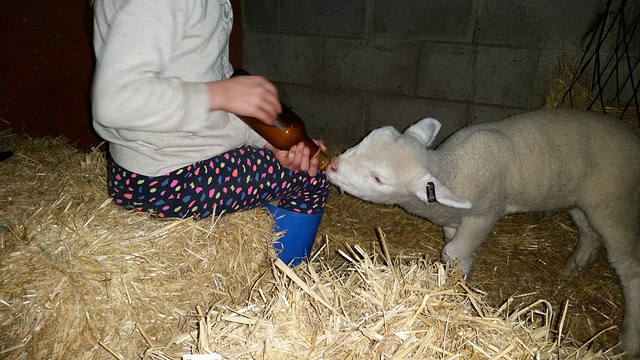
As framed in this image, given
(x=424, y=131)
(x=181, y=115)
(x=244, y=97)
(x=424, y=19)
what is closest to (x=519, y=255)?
(x=424, y=131)

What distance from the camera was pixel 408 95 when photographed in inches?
149

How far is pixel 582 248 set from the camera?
8.60 ft

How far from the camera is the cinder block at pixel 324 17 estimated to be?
3738mm

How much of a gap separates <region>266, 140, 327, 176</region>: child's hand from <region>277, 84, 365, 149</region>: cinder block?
8.06 ft

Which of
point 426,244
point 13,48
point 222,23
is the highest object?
point 222,23

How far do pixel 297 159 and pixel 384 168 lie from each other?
0.56 m

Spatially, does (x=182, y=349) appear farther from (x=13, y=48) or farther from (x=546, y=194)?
(x=13, y=48)

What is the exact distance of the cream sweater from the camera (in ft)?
3.67

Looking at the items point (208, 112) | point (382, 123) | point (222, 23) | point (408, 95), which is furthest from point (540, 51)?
point (208, 112)

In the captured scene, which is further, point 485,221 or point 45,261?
point 485,221

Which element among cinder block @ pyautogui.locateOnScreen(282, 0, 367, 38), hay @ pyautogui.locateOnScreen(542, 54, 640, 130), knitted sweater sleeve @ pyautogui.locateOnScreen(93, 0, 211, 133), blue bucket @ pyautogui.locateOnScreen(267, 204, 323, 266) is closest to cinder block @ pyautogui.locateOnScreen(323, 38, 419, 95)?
cinder block @ pyautogui.locateOnScreen(282, 0, 367, 38)

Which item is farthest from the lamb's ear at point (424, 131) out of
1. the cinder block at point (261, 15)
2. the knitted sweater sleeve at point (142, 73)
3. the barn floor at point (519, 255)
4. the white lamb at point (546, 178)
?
the cinder block at point (261, 15)

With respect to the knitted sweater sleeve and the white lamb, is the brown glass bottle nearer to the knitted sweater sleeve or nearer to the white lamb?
the knitted sweater sleeve

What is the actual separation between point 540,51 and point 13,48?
3980 millimetres
